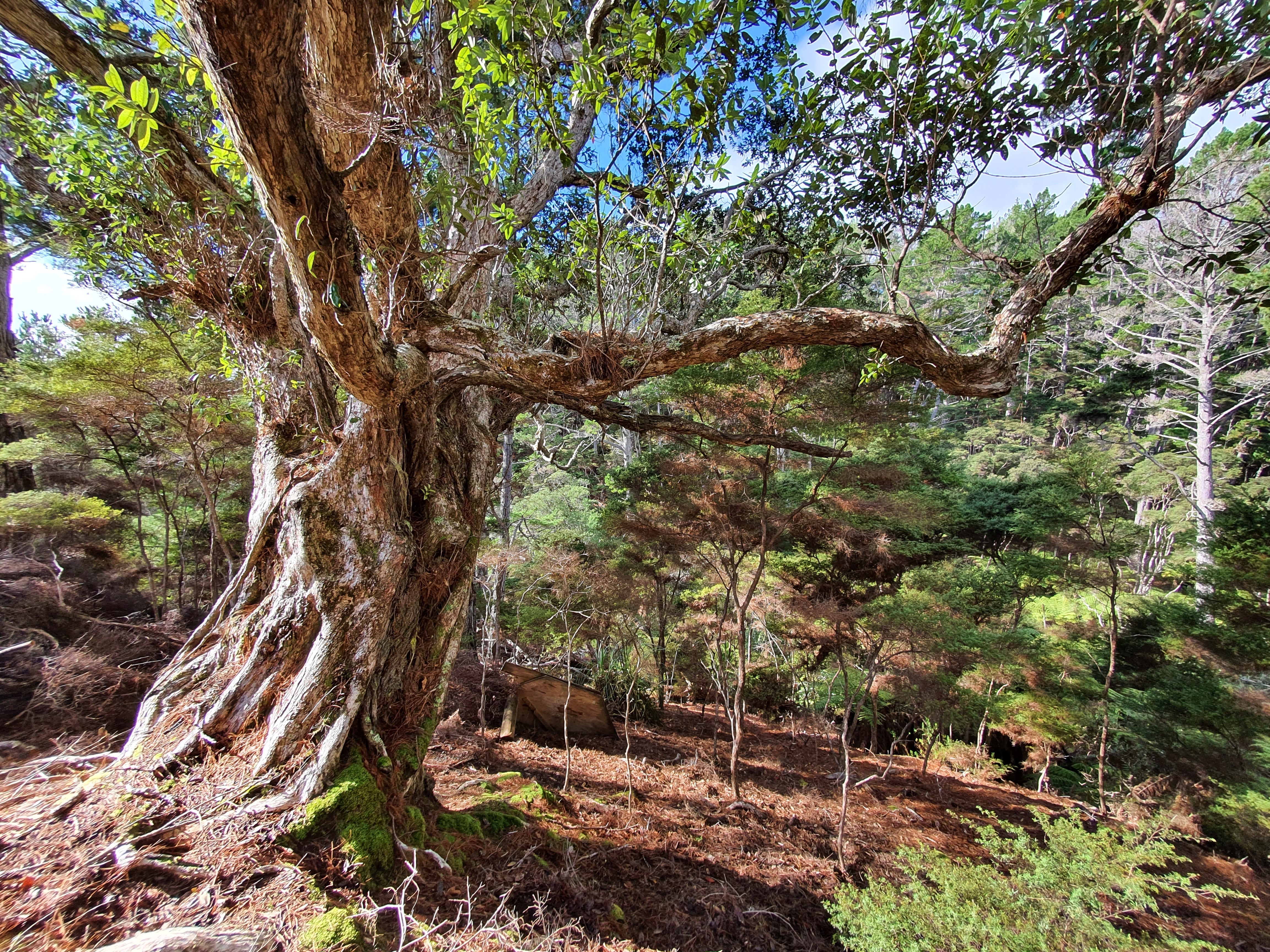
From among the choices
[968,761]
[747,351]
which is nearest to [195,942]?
[747,351]

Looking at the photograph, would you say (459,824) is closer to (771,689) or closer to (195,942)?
(195,942)

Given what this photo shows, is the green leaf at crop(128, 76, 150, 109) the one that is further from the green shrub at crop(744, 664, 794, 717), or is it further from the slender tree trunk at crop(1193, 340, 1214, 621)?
the slender tree trunk at crop(1193, 340, 1214, 621)

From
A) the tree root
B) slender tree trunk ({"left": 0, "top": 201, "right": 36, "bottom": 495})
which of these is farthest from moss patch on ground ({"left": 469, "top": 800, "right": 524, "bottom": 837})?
slender tree trunk ({"left": 0, "top": 201, "right": 36, "bottom": 495})

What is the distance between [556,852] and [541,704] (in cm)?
362

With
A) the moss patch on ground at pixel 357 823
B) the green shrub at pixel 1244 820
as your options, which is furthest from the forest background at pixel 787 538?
the moss patch on ground at pixel 357 823

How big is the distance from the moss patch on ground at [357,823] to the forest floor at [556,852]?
8 cm

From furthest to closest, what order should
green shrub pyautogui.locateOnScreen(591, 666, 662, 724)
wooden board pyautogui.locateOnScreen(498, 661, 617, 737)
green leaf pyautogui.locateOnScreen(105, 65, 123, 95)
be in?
1. green shrub pyautogui.locateOnScreen(591, 666, 662, 724)
2. wooden board pyautogui.locateOnScreen(498, 661, 617, 737)
3. green leaf pyautogui.locateOnScreen(105, 65, 123, 95)

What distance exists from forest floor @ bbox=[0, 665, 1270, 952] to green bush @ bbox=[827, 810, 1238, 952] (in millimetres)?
357

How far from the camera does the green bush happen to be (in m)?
2.50

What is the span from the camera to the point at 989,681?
772 centimetres

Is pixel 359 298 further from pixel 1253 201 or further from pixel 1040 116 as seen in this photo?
pixel 1253 201

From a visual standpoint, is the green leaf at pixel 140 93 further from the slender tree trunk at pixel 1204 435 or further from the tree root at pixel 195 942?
the slender tree trunk at pixel 1204 435

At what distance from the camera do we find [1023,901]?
269 centimetres

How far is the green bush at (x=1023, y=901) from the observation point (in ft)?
8.19
